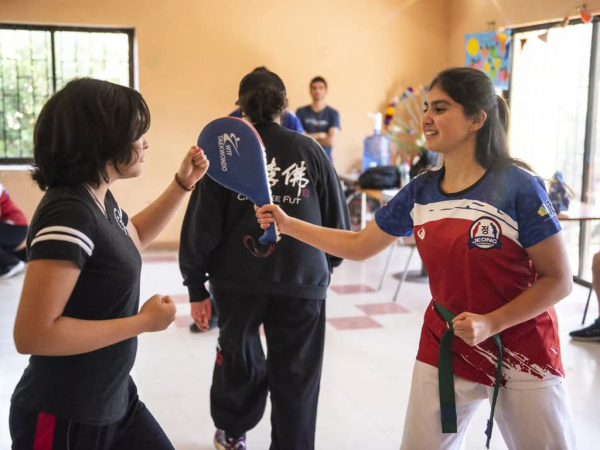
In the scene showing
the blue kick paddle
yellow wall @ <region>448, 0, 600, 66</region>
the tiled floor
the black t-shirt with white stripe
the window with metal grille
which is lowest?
the tiled floor

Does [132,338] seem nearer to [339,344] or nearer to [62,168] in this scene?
[62,168]

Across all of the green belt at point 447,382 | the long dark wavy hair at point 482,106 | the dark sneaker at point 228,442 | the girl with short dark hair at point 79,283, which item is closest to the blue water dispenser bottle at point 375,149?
the dark sneaker at point 228,442

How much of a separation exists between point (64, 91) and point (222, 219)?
99 centimetres

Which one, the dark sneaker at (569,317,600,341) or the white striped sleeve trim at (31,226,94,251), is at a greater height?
the white striped sleeve trim at (31,226,94,251)

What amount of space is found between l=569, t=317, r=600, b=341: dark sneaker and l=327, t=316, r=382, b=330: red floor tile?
1.13 m

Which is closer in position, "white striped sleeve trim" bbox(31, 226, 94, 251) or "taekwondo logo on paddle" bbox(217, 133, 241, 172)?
"white striped sleeve trim" bbox(31, 226, 94, 251)

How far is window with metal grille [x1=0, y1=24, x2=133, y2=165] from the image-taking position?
6.31 m

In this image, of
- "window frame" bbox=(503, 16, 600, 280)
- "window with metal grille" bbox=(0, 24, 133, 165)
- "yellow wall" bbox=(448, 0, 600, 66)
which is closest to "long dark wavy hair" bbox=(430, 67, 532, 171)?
"yellow wall" bbox=(448, 0, 600, 66)

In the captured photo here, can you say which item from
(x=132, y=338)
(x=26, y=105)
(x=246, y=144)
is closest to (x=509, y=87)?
(x=26, y=105)

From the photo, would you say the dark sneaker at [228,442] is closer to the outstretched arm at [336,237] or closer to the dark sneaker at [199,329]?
the outstretched arm at [336,237]

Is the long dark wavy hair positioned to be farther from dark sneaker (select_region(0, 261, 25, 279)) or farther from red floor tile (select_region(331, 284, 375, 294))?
dark sneaker (select_region(0, 261, 25, 279))

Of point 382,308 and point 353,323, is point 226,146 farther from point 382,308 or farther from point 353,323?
point 382,308

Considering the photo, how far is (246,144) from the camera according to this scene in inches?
74.9

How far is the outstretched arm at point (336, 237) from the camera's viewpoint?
1804 millimetres
